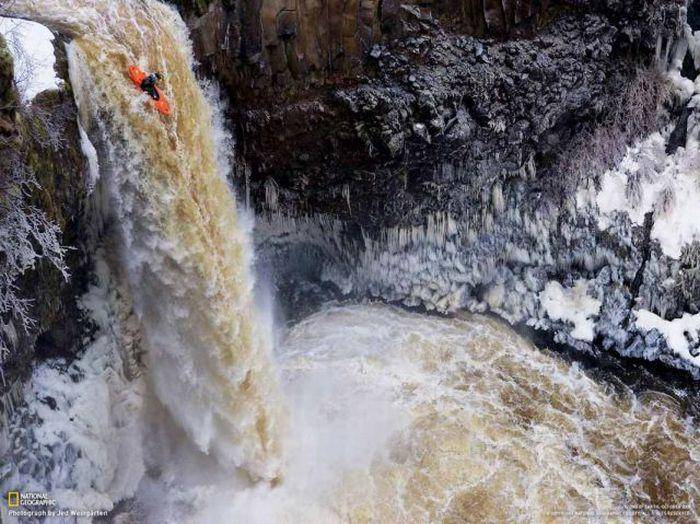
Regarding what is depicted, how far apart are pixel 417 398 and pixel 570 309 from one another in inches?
139

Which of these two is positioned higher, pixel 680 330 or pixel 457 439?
pixel 680 330

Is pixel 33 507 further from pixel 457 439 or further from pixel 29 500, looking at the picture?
pixel 457 439

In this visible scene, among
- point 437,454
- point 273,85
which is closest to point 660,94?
point 273,85

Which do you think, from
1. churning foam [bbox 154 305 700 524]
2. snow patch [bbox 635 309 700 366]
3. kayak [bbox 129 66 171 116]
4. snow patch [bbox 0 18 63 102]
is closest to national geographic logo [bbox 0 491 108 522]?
churning foam [bbox 154 305 700 524]

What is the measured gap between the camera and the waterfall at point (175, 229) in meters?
6.21

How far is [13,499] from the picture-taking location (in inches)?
216

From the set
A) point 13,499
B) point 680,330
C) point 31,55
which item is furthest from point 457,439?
point 31,55

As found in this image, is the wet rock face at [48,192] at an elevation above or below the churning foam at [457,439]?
above

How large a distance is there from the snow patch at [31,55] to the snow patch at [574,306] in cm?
841

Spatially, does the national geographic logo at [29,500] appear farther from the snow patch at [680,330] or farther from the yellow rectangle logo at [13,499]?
the snow patch at [680,330]

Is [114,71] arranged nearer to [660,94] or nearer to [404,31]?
[404,31]

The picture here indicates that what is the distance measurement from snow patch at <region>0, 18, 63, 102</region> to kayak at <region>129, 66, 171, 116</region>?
0.80 metres

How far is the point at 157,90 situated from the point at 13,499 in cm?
455

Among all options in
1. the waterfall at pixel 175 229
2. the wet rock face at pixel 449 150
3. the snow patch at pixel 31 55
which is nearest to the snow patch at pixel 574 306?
the wet rock face at pixel 449 150
